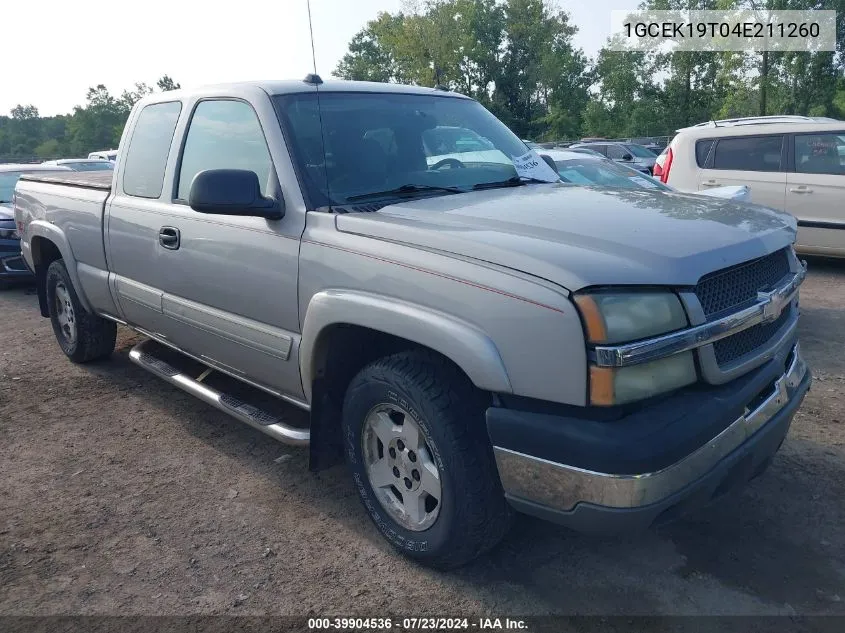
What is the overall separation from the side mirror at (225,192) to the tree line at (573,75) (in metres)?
36.6

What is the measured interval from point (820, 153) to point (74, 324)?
308 inches

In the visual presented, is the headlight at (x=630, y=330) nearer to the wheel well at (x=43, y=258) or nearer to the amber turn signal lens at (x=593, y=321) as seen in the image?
the amber turn signal lens at (x=593, y=321)

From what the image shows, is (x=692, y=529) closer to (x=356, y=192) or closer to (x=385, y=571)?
(x=385, y=571)

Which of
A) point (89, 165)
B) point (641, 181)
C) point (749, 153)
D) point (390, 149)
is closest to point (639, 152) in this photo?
point (749, 153)

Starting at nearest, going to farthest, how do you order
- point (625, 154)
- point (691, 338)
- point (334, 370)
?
point (691, 338)
point (334, 370)
point (625, 154)

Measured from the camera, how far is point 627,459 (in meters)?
2.17

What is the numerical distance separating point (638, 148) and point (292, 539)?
73.8 ft

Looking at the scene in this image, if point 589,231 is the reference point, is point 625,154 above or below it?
below

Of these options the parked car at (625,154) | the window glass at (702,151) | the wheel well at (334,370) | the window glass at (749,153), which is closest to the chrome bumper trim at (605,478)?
the wheel well at (334,370)

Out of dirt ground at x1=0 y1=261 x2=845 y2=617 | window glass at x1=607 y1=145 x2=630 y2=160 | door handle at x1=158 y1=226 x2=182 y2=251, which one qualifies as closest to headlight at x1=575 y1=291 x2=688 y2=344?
dirt ground at x1=0 y1=261 x2=845 y2=617

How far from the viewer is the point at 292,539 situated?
3186 mm

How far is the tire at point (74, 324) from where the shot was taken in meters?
5.44

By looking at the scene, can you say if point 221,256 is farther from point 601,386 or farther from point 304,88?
point 601,386

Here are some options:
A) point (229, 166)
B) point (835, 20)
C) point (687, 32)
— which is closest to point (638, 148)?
point (835, 20)
